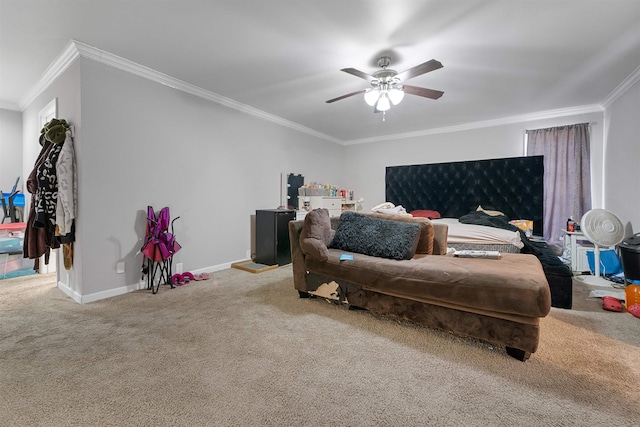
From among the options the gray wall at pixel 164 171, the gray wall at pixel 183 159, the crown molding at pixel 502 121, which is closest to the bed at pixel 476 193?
the gray wall at pixel 183 159

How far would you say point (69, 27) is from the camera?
7.68 feet

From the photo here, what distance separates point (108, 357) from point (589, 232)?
483 centimetres

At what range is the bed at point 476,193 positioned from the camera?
3570 millimetres

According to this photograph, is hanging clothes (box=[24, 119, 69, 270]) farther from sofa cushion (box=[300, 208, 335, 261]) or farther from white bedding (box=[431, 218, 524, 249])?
white bedding (box=[431, 218, 524, 249])

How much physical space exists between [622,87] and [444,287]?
3657mm

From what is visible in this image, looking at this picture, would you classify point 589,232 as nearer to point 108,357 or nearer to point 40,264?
point 108,357

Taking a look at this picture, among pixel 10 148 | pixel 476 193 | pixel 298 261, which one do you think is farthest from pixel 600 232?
pixel 10 148

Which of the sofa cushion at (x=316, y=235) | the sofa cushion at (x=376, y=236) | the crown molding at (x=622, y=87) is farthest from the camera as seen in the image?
the crown molding at (x=622, y=87)

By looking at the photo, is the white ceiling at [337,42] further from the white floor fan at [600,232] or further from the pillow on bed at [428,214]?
the pillow on bed at [428,214]

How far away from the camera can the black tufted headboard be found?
4.39 m

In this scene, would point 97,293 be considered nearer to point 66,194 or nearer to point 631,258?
point 66,194

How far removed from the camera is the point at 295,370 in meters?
1.66

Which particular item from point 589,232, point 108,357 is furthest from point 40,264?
point 589,232

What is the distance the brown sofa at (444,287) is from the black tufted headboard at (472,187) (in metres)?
2.49
